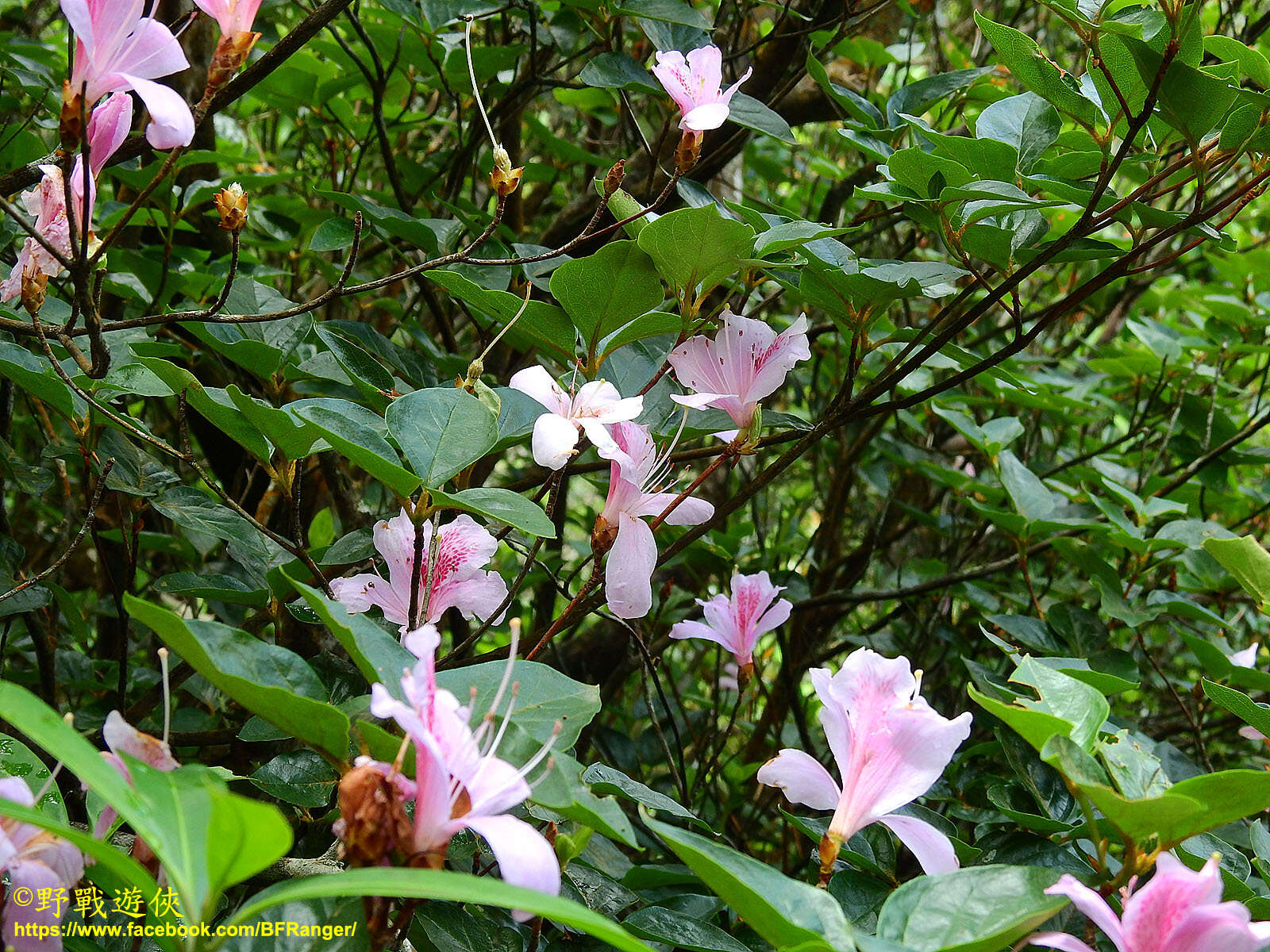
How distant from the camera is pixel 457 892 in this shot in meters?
0.45

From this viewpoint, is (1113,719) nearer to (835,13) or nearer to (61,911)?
(835,13)

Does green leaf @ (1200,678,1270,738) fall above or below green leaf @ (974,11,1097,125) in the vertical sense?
below

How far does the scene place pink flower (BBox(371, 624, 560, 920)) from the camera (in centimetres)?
53

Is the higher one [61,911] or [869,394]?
[869,394]

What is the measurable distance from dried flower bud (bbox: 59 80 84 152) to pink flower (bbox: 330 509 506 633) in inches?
14.9

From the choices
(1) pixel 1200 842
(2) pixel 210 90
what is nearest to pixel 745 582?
(1) pixel 1200 842

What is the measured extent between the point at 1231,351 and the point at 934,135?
1.24 meters

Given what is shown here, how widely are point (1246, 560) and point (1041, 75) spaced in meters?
0.56

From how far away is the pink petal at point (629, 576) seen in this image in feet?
2.88

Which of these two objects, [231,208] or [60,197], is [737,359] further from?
[60,197]

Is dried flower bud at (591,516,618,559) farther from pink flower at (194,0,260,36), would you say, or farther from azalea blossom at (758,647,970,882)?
pink flower at (194,0,260,36)

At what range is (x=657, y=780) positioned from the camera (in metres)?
1.97

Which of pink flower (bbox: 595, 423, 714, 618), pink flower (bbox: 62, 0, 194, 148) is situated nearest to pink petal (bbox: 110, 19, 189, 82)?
pink flower (bbox: 62, 0, 194, 148)

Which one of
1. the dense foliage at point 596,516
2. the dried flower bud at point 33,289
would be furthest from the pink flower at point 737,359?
the dried flower bud at point 33,289
